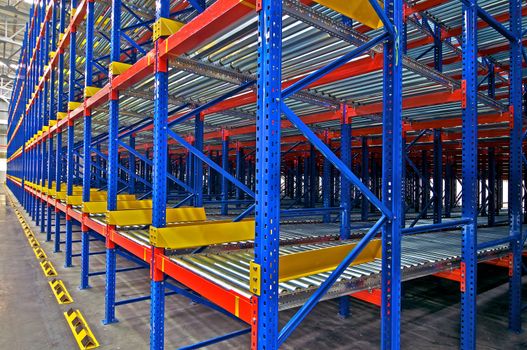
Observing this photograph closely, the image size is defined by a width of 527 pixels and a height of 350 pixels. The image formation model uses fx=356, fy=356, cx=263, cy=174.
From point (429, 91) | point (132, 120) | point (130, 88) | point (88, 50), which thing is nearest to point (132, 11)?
point (88, 50)

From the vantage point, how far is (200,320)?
18.2 ft

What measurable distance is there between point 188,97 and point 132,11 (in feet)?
7.06

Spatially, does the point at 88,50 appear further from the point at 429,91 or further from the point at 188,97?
the point at 429,91

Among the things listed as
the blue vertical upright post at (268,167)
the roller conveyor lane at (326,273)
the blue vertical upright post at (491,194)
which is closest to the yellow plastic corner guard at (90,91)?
the roller conveyor lane at (326,273)

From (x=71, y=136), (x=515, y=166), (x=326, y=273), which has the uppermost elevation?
(x=71, y=136)

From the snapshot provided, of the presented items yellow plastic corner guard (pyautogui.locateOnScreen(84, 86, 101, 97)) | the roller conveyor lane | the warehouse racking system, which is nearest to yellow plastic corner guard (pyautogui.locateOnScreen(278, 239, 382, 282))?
the warehouse racking system

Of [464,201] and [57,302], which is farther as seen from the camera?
[57,302]

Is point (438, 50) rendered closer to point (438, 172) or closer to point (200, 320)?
point (438, 172)

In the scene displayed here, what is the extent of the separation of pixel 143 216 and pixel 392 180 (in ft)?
12.2

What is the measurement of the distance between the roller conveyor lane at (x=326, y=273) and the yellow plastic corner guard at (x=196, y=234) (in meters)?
0.21

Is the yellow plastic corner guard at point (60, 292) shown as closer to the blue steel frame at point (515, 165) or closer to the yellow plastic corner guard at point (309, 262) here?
the yellow plastic corner guard at point (309, 262)

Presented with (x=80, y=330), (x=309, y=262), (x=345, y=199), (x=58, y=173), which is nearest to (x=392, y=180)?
(x=309, y=262)

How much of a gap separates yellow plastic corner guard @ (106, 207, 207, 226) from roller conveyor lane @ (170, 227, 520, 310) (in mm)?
1074

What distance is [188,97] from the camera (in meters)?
5.93
